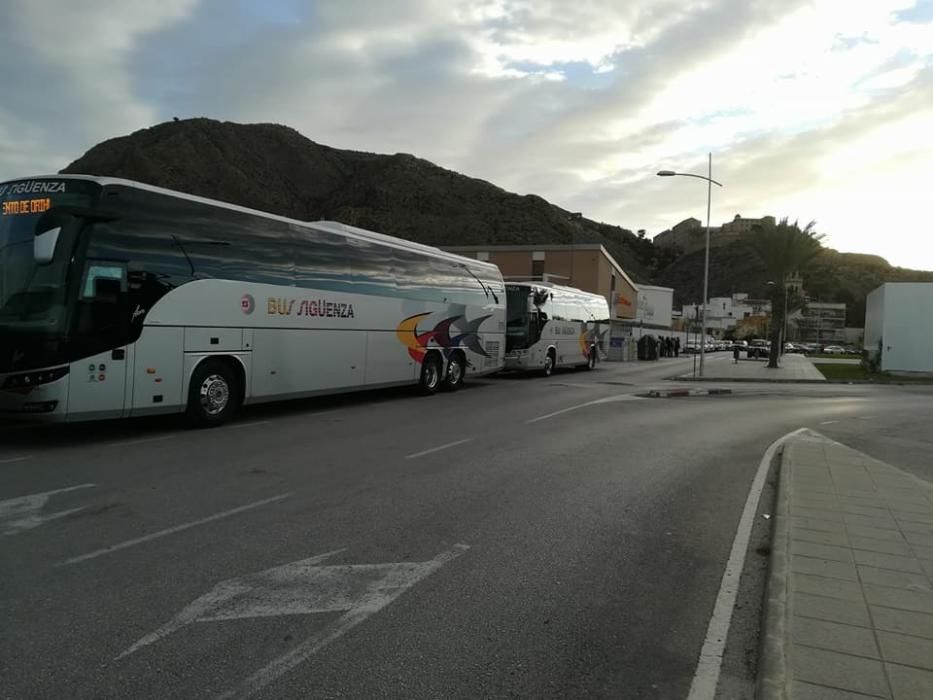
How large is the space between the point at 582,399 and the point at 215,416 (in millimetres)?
9905

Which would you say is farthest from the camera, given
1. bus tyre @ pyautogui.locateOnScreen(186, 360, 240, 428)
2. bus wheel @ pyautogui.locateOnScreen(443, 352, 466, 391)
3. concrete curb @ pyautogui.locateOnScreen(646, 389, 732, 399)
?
concrete curb @ pyautogui.locateOnScreen(646, 389, 732, 399)

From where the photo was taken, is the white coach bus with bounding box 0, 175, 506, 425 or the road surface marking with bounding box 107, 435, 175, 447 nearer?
the white coach bus with bounding box 0, 175, 506, 425

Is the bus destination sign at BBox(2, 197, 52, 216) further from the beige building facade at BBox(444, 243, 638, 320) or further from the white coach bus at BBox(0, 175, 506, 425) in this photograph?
the beige building facade at BBox(444, 243, 638, 320)

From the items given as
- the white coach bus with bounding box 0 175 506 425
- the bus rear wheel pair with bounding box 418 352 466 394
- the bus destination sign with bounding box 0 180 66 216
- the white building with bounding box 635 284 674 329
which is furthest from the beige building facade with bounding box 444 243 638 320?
the bus destination sign with bounding box 0 180 66 216

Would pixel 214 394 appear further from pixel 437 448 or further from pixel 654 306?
pixel 654 306

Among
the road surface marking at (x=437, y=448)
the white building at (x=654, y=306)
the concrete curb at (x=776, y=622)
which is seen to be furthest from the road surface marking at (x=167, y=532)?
the white building at (x=654, y=306)

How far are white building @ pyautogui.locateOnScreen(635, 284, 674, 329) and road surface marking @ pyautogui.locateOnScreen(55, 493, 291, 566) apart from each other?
2748 inches

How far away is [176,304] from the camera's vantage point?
1077 centimetres

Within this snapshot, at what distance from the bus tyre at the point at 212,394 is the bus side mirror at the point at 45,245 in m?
2.82

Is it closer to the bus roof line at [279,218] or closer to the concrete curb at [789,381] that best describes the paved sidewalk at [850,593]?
the bus roof line at [279,218]

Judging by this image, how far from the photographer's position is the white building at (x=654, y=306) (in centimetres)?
7638

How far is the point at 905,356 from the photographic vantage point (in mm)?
36031

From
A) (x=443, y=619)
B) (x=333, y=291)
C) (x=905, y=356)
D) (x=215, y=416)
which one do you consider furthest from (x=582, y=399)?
(x=905, y=356)

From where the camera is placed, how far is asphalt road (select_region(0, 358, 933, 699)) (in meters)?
3.58
